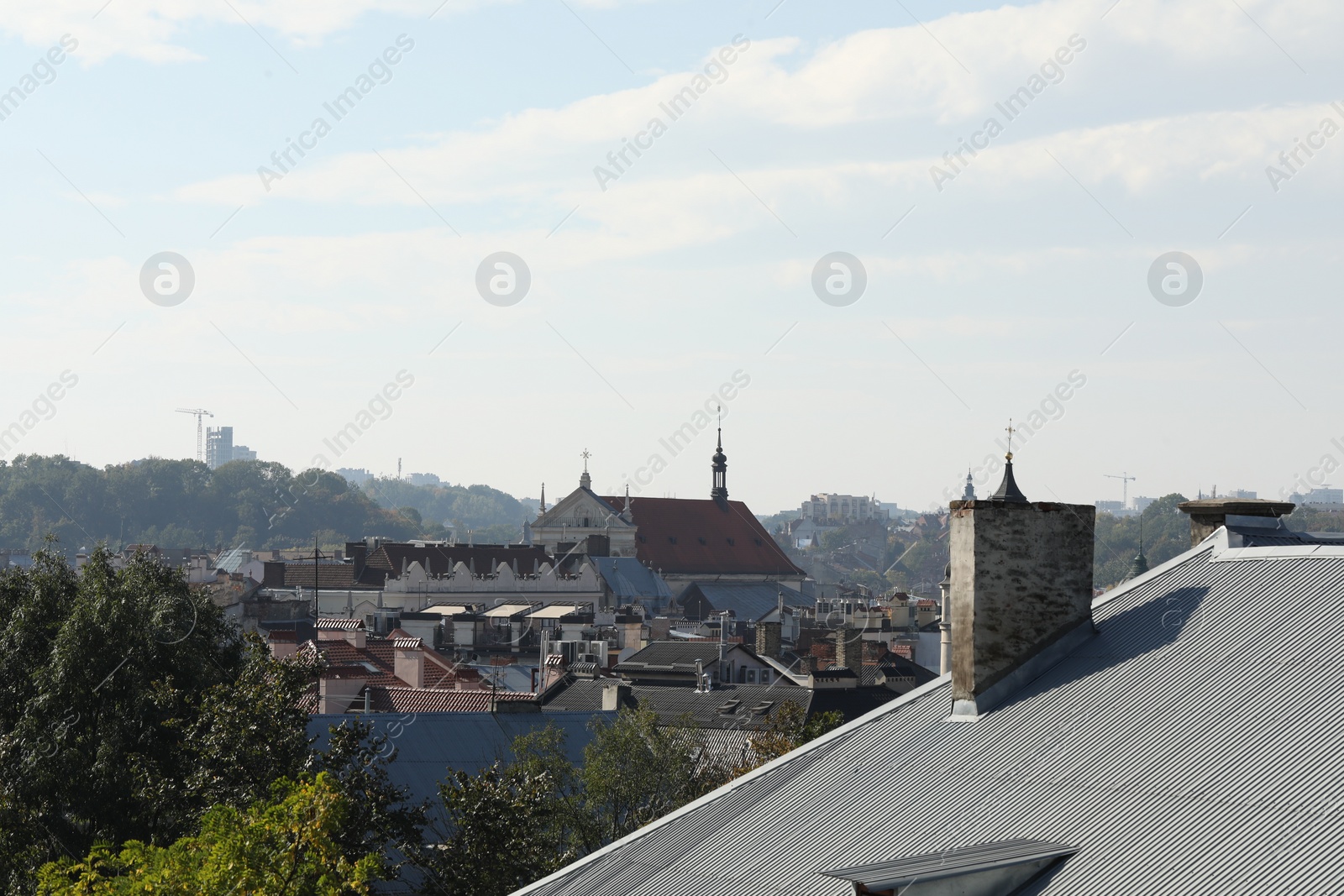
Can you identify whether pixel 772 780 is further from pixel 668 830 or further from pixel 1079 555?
pixel 1079 555

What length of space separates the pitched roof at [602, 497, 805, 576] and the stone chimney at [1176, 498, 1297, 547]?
5687 inches

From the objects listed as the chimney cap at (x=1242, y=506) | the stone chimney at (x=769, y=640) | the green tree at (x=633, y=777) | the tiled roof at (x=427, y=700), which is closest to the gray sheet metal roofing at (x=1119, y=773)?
the chimney cap at (x=1242, y=506)

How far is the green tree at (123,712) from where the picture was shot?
25609 millimetres

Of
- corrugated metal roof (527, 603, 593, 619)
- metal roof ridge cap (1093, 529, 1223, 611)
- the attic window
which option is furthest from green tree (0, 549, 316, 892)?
corrugated metal roof (527, 603, 593, 619)

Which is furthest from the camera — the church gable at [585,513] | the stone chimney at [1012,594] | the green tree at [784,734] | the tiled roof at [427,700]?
the church gable at [585,513]

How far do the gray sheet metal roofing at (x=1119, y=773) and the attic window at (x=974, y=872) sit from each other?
14cm

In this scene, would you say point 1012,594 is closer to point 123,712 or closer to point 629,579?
point 123,712

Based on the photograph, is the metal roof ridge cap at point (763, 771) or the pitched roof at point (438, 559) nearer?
the metal roof ridge cap at point (763, 771)

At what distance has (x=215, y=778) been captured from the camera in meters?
25.3

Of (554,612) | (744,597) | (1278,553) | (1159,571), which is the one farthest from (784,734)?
(744,597)

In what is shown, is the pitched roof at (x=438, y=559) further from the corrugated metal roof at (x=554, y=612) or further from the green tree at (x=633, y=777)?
the green tree at (x=633, y=777)

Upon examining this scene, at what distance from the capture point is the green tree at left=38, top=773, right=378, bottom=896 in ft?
56.3

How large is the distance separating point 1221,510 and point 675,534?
14921cm

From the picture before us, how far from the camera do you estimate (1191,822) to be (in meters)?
11.3
